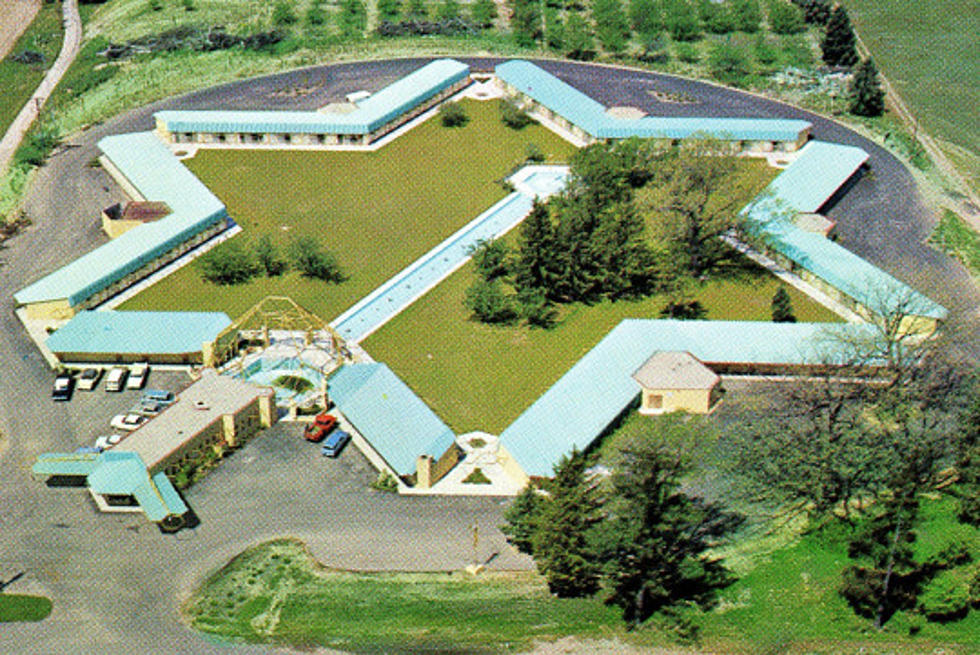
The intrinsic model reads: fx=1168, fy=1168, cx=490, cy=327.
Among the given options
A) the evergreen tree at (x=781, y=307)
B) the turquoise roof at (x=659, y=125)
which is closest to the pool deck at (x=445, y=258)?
the turquoise roof at (x=659, y=125)

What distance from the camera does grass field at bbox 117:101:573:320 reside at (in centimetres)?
11575

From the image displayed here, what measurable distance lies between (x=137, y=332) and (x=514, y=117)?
199ft

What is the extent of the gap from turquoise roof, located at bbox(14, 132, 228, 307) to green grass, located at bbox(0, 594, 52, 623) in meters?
36.5

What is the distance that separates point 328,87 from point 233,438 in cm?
7396

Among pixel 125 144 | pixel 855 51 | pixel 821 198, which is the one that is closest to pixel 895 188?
pixel 821 198

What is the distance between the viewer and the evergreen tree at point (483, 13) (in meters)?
178

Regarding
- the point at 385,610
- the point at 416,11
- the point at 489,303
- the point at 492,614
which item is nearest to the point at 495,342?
the point at 489,303

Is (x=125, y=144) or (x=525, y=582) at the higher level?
(x=125, y=144)

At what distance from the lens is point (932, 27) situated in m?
181

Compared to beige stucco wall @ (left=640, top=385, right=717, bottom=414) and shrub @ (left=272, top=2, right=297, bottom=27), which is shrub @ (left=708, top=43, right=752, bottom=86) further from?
beige stucco wall @ (left=640, top=385, right=717, bottom=414)

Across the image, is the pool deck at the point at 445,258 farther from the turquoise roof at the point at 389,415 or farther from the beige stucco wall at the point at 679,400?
the beige stucco wall at the point at 679,400

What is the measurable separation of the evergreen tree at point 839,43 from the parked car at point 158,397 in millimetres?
110736

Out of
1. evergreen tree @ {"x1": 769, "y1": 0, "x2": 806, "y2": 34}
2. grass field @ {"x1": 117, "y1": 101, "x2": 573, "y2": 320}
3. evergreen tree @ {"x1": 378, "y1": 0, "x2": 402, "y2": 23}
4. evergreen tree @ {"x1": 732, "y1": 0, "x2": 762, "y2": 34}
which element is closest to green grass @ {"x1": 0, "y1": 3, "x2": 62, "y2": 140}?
grass field @ {"x1": 117, "y1": 101, "x2": 573, "y2": 320}

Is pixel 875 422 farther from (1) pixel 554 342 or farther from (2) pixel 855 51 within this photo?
(2) pixel 855 51
